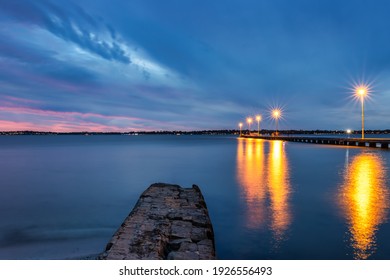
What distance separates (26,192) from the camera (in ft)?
62.9

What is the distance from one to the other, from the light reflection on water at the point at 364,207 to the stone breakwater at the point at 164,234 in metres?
4.34

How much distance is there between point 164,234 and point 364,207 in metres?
9.89

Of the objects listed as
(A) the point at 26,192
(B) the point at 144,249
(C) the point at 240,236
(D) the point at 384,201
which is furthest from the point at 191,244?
(A) the point at 26,192

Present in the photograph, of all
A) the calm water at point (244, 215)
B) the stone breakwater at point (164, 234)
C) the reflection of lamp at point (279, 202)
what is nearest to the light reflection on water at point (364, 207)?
the calm water at point (244, 215)

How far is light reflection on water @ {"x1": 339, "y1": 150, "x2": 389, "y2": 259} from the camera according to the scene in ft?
29.8

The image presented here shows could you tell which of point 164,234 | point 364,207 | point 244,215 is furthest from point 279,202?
point 164,234

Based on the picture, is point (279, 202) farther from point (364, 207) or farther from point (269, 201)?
point (364, 207)

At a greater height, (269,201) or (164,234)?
(164,234)

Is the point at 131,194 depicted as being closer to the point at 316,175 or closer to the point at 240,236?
the point at 240,236

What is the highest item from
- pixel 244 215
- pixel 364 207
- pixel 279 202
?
pixel 364 207

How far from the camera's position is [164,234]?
786 cm
